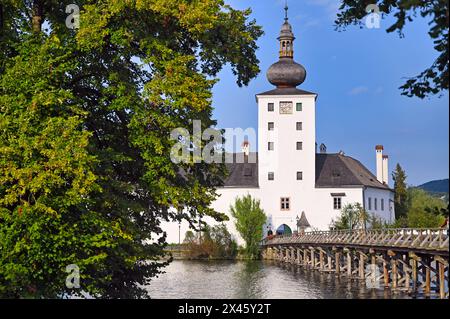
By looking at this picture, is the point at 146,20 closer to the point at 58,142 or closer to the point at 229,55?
the point at 229,55

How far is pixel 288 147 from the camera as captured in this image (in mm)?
77312

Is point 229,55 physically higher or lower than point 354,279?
higher

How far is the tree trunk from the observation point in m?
22.5

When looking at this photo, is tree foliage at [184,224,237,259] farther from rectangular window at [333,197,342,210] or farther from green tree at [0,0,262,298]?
green tree at [0,0,262,298]

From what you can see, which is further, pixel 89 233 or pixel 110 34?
pixel 110 34

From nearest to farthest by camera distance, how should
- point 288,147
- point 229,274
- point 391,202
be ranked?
point 229,274, point 288,147, point 391,202

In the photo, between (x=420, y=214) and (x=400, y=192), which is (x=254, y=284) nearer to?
(x=420, y=214)

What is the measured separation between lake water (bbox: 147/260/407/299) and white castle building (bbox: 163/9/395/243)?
63.9 feet

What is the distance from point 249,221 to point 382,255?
109ft

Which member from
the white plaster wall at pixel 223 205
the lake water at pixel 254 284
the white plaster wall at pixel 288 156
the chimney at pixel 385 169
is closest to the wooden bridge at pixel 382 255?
the lake water at pixel 254 284

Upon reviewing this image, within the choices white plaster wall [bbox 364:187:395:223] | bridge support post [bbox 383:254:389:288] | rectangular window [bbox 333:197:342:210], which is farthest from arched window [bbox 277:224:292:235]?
bridge support post [bbox 383:254:389:288]

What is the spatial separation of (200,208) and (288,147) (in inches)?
2224

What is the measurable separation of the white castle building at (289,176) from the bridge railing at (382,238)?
7.42m
